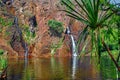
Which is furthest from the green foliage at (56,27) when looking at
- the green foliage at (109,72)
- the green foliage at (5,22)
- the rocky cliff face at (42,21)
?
the green foliage at (109,72)

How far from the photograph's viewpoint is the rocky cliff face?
126 m

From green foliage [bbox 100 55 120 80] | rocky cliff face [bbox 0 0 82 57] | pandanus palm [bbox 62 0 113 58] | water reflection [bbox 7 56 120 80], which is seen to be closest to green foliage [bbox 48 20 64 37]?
rocky cliff face [bbox 0 0 82 57]

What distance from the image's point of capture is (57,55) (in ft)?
407

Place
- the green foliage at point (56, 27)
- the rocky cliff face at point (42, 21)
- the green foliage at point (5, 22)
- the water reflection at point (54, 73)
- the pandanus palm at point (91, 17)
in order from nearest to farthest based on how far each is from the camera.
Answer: the pandanus palm at point (91, 17) < the water reflection at point (54, 73) < the rocky cliff face at point (42, 21) < the green foliage at point (5, 22) < the green foliage at point (56, 27)

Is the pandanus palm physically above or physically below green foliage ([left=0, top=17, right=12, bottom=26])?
below

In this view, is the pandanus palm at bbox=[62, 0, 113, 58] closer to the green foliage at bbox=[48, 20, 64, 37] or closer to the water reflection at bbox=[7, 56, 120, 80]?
the water reflection at bbox=[7, 56, 120, 80]

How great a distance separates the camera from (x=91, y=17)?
1384cm

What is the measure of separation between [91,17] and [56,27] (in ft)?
401

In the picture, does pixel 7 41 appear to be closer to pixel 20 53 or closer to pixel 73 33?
pixel 20 53

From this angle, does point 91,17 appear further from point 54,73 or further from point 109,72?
point 54,73

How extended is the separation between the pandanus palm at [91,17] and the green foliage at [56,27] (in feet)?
396

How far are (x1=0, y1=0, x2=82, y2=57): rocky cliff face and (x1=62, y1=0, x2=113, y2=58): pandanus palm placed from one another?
109 m

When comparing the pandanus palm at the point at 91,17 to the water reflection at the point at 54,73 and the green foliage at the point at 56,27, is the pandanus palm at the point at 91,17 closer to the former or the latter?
the water reflection at the point at 54,73

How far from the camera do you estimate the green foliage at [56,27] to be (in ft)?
444
